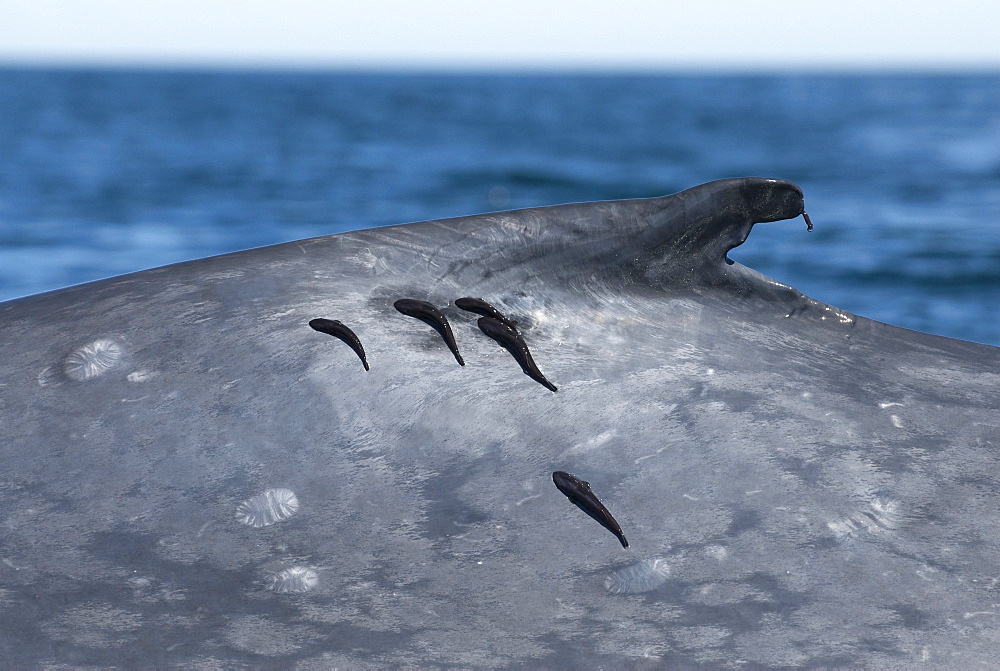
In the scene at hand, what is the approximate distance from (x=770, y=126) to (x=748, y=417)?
42947mm

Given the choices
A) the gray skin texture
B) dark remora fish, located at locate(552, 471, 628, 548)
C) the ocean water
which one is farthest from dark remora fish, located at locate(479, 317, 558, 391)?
the ocean water

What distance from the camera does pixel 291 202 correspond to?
18125 mm

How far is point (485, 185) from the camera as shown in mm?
20875

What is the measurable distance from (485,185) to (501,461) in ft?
61.8

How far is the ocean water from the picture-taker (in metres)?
12.1

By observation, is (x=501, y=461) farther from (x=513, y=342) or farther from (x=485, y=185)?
(x=485, y=185)

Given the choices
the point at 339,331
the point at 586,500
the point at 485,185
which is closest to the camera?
the point at 586,500

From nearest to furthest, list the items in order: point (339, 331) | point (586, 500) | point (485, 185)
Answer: point (586, 500) → point (339, 331) → point (485, 185)

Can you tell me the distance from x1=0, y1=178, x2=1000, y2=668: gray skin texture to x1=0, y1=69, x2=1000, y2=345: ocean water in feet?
24.8

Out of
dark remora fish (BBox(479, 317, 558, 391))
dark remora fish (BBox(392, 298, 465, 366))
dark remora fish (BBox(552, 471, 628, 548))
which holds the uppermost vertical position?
dark remora fish (BBox(392, 298, 465, 366))

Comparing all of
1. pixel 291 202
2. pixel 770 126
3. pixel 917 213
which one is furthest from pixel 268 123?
pixel 917 213

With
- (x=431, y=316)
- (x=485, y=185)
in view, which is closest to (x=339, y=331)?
(x=431, y=316)

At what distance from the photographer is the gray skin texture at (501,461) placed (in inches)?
78.7

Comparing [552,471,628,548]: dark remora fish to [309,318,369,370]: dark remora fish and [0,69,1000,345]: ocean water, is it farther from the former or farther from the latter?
[0,69,1000,345]: ocean water
